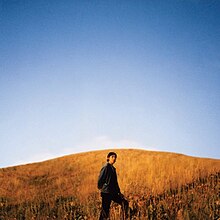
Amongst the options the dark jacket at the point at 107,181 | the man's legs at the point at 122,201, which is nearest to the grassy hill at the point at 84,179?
the man's legs at the point at 122,201

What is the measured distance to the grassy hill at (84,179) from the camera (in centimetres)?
982

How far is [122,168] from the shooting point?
13453mm

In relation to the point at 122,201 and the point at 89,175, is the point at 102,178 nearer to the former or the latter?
the point at 122,201

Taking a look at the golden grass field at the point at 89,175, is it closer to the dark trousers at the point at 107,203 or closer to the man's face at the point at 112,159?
the dark trousers at the point at 107,203

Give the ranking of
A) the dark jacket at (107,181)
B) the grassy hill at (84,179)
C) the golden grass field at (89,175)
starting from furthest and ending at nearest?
the golden grass field at (89,175) → the grassy hill at (84,179) → the dark jacket at (107,181)

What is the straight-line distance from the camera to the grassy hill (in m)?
9.82

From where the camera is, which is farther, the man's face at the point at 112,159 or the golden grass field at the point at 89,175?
the golden grass field at the point at 89,175

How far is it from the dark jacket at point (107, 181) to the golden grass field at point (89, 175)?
350cm

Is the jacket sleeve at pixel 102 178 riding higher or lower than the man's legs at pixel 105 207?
higher

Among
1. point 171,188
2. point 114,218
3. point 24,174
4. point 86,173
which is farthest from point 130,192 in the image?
point 24,174

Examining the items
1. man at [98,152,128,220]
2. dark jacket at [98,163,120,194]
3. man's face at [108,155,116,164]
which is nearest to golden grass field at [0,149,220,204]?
man at [98,152,128,220]

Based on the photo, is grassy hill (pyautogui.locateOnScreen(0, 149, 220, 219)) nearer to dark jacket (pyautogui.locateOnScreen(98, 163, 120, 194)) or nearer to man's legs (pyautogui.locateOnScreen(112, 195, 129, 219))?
man's legs (pyautogui.locateOnScreen(112, 195, 129, 219))

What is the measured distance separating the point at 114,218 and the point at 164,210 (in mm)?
1117

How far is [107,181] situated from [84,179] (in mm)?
10456
